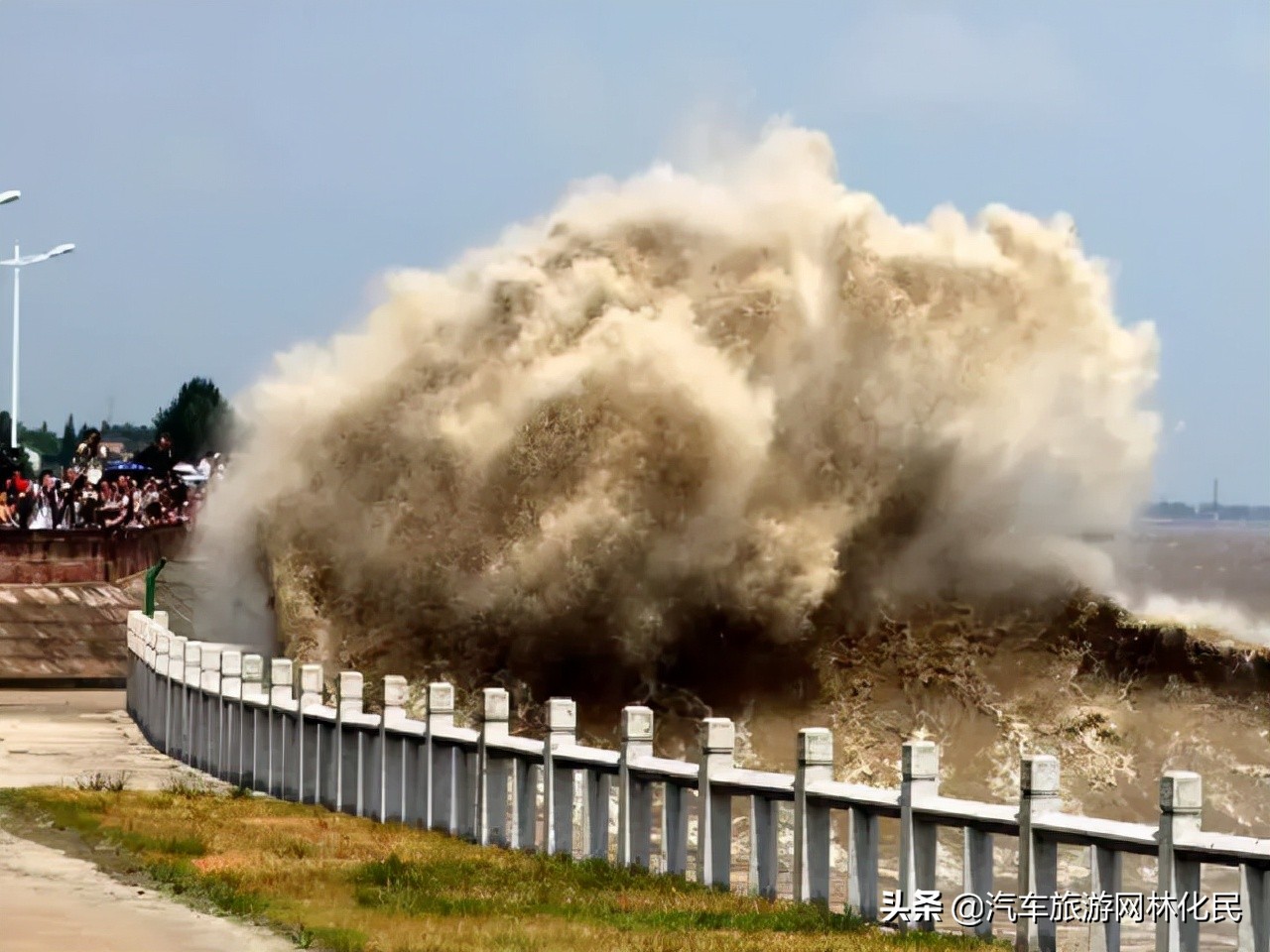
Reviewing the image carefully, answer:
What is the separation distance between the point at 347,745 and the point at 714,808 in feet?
21.4

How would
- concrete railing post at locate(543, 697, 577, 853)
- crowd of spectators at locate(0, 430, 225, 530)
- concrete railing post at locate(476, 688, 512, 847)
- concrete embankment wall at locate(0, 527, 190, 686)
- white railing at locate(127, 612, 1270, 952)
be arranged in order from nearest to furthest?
white railing at locate(127, 612, 1270, 952), concrete railing post at locate(543, 697, 577, 853), concrete railing post at locate(476, 688, 512, 847), concrete embankment wall at locate(0, 527, 190, 686), crowd of spectators at locate(0, 430, 225, 530)

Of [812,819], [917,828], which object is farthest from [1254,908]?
[812,819]

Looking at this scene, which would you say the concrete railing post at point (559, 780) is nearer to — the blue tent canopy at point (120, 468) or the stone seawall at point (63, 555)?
the stone seawall at point (63, 555)

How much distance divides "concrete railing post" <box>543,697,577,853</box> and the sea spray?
1662cm

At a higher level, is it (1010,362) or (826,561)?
(1010,362)

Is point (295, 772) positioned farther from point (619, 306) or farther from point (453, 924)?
point (619, 306)

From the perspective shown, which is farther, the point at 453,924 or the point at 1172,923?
the point at 453,924

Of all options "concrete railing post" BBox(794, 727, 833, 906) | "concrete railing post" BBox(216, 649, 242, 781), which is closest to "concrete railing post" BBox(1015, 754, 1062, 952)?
"concrete railing post" BBox(794, 727, 833, 906)

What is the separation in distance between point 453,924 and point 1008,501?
23030 millimetres

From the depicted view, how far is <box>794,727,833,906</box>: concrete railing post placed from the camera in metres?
15.0

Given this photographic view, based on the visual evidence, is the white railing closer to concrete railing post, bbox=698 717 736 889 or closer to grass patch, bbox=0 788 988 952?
concrete railing post, bbox=698 717 736 889

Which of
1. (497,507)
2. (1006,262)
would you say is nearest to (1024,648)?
(1006,262)

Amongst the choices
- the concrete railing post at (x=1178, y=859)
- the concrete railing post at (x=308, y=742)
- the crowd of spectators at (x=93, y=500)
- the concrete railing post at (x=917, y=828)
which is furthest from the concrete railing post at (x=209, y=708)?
the crowd of spectators at (x=93, y=500)

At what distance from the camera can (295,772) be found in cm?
2327
